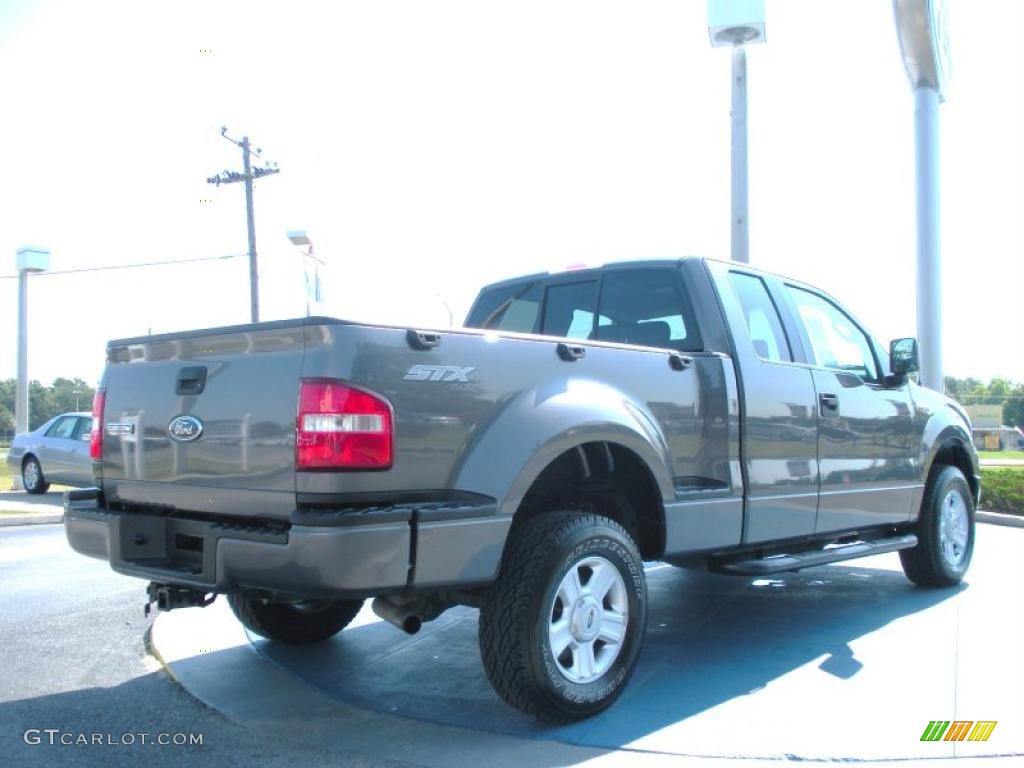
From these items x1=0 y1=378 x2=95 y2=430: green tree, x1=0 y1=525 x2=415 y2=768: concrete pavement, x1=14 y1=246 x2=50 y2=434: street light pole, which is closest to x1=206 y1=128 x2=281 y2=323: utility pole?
x1=14 y1=246 x2=50 y2=434: street light pole

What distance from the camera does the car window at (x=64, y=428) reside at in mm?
15656

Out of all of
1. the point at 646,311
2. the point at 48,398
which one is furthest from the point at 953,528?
the point at 48,398

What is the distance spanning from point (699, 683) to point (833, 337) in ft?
8.61

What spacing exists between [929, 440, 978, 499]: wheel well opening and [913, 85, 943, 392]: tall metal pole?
333 inches

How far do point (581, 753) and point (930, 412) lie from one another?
168 inches

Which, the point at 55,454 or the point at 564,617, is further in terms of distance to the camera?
the point at 55,454

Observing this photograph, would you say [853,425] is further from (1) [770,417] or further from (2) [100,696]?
(2) [100,696]

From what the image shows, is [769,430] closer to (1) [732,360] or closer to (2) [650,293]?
(1) [732,360]

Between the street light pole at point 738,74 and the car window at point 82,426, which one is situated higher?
the street light pole at point 738,74

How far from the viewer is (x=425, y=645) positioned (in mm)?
5262

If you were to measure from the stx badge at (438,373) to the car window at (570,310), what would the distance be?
6.63ft

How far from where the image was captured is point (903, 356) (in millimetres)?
6055

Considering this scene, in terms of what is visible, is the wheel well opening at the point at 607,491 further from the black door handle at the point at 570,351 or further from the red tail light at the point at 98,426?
the red tail light at the point at 98,426

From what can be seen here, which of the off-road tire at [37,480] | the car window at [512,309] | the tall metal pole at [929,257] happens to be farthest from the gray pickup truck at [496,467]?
the off-road tire at [37,480]
